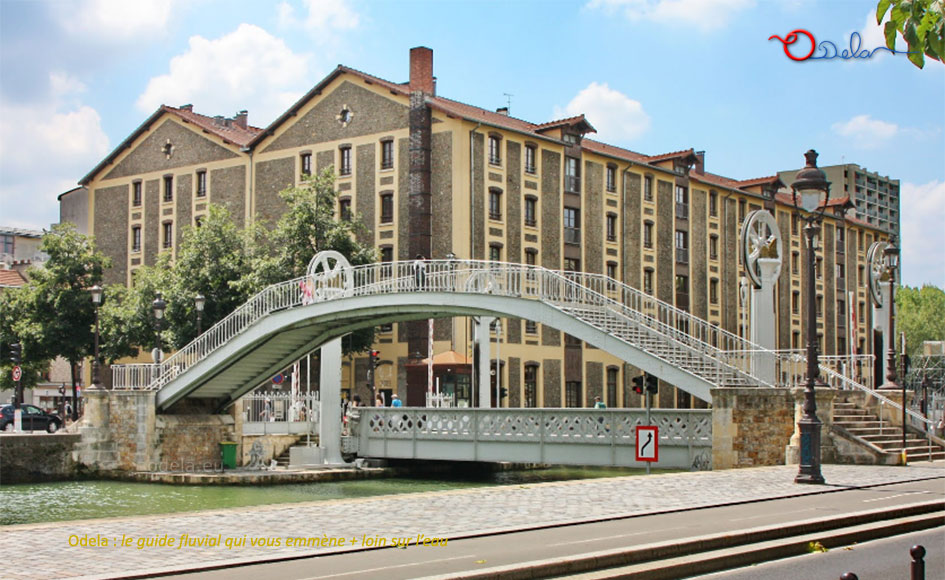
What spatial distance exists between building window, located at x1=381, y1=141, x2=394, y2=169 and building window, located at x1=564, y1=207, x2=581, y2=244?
8902mm

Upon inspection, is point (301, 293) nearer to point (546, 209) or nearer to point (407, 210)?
point (407, 210)

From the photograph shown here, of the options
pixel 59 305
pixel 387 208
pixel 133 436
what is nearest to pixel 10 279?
pixel 59 305

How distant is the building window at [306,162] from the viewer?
5281 cm

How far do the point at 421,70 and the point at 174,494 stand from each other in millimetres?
25188

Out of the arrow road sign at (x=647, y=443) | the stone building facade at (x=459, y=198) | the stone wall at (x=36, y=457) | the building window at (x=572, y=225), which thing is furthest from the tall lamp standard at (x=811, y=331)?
the building window at (x=572, y=225)

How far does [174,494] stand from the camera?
29.8 m

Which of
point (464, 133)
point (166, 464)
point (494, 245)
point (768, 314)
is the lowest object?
point (166, 464)

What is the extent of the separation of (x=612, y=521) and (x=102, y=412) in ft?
85.2

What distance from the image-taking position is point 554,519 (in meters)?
14.0

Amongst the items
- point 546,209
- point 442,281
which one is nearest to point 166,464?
point 442,281

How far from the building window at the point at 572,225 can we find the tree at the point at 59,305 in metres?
21.5

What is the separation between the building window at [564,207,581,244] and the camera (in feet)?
174

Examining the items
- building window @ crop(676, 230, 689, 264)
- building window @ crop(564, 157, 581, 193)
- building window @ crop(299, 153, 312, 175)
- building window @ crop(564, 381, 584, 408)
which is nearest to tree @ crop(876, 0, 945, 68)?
building window @ crop(564, 381, 584, 408)

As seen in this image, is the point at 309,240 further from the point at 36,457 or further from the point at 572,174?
the point at 36,457
